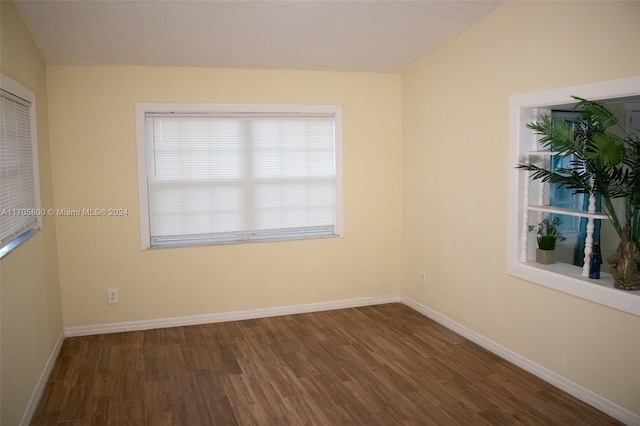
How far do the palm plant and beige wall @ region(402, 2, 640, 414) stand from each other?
0.26 meters

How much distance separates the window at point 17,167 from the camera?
9.07 ft

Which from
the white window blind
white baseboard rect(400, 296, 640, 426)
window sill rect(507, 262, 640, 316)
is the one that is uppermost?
the white window blind

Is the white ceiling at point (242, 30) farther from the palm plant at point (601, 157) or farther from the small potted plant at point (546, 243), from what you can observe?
the small potted plant at point (546, 243)

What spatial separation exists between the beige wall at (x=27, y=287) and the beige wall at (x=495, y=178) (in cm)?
303

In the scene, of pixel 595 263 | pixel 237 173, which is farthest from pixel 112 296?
pixel 595 263

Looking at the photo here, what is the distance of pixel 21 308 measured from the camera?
286cm

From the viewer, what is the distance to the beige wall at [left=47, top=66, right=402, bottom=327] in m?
4.24

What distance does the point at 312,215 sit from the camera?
16.2ft

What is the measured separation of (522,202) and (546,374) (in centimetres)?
111

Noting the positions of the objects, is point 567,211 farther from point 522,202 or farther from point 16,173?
point 16,173

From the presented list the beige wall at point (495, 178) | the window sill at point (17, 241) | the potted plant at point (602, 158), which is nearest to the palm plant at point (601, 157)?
the potted plant at point (602, 158)

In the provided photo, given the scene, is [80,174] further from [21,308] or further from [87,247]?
[21,308]

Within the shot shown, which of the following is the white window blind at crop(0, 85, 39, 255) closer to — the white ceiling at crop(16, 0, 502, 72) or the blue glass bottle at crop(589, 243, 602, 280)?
the white ceiling at crop(16, 0, 502, 72)

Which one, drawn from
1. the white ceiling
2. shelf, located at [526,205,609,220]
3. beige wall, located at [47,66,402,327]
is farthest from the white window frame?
beige wall, located at [47,66,402,327]
